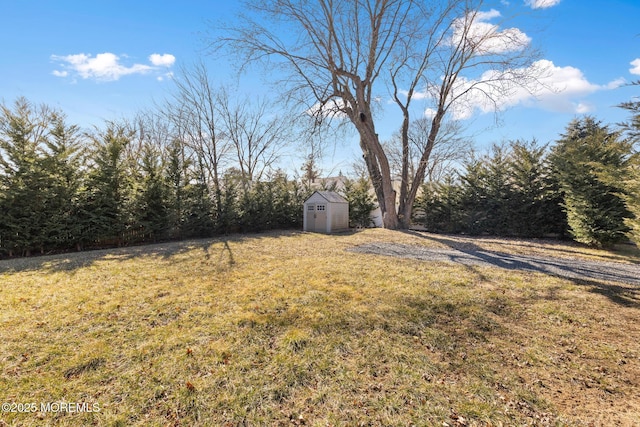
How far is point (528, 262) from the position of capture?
6633 millimetres

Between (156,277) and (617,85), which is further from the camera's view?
(156,277)

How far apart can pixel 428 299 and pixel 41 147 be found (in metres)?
10.9

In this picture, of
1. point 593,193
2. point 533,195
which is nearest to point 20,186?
point 593,193

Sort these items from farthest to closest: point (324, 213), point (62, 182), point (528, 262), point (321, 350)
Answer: point (324, 213) < point (62, 182) < point (528, 262) < point (321, 350)

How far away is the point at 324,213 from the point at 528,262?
8.66 m

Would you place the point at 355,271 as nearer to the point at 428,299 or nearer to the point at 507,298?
the point at 428,299

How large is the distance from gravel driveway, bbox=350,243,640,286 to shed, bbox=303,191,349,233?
502 cm

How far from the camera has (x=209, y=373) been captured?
93.4 inches

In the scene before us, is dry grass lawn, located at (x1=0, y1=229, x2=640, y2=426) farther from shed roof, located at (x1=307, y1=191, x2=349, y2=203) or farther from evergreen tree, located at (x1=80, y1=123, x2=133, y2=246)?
shed roof, located at (x1=307, y1=191, x2=349, y2=203)

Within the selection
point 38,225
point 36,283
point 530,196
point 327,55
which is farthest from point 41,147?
point 530,196

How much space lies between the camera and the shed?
44.6 feet

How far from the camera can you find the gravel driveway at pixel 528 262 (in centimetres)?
550

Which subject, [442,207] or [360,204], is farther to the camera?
[360,204]

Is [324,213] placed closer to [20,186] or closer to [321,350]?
[20,186]
